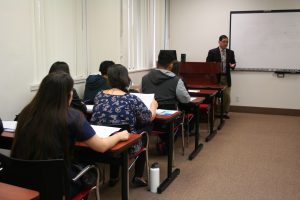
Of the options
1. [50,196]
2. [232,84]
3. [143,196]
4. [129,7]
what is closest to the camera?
[50,196]

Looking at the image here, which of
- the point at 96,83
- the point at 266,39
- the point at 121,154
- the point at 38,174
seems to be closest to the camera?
the point at 38,174

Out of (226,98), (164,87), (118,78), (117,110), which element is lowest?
(226,98)

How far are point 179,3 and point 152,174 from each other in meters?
5.11

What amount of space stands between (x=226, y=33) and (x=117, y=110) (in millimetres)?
4970

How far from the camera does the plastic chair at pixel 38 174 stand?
1.54m

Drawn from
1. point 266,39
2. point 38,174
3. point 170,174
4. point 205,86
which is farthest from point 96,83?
point 266,39

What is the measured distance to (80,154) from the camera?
2273mm

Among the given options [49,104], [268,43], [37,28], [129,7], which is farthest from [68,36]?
[268,43]

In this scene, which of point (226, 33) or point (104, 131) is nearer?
point (104, 131)

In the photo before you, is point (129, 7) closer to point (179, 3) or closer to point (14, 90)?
point (179, 3)

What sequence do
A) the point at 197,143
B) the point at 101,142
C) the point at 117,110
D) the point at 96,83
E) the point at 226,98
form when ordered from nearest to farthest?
the point at 101,142 < the point at 117,110 < the point at 96,83 < the point at 197,143 < the point at 226,98

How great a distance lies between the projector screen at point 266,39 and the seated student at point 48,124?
18.6 feet

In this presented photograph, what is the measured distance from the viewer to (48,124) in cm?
167

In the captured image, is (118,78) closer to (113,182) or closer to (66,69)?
(66,69)
